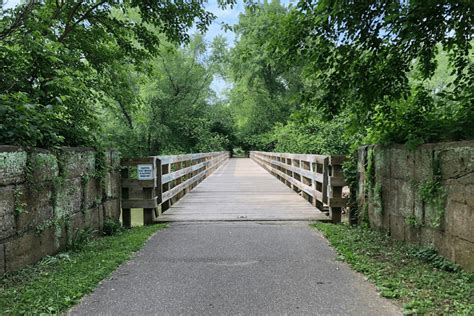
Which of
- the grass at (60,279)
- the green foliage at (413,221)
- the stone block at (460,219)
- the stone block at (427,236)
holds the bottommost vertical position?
the grass at (60,279)

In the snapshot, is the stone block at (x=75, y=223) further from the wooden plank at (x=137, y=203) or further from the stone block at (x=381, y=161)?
the stone block at (x=381, y=161)

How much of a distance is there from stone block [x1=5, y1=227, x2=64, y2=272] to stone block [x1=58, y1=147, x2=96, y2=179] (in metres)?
0.64

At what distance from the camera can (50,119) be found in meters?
3.84

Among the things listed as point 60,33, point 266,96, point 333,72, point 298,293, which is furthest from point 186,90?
point 298,293

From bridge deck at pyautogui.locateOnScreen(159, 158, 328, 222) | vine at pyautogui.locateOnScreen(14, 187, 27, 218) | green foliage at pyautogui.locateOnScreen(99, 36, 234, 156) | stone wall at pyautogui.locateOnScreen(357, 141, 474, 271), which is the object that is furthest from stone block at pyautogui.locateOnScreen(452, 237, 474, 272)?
green foliage at pyautogui.locateOnScreen(99, 36, 234, 156)

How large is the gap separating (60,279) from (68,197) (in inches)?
46.8

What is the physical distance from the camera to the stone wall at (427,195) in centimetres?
300

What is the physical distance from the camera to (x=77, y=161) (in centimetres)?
425

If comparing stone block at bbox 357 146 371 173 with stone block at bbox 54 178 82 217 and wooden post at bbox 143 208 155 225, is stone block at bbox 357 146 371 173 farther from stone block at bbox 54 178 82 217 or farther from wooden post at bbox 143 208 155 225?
stone block at bbox 54 178 82 217

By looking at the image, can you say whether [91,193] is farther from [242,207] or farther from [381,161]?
[381,161]

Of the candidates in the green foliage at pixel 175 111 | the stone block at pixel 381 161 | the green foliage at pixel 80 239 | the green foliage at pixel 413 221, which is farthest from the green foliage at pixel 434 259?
the green foliage at pixel 175 111

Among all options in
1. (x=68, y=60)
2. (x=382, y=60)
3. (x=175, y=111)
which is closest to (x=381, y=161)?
(x=382, y=60)

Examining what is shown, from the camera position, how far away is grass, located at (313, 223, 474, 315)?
252 centimetres

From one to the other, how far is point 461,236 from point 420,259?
21.8 inches
